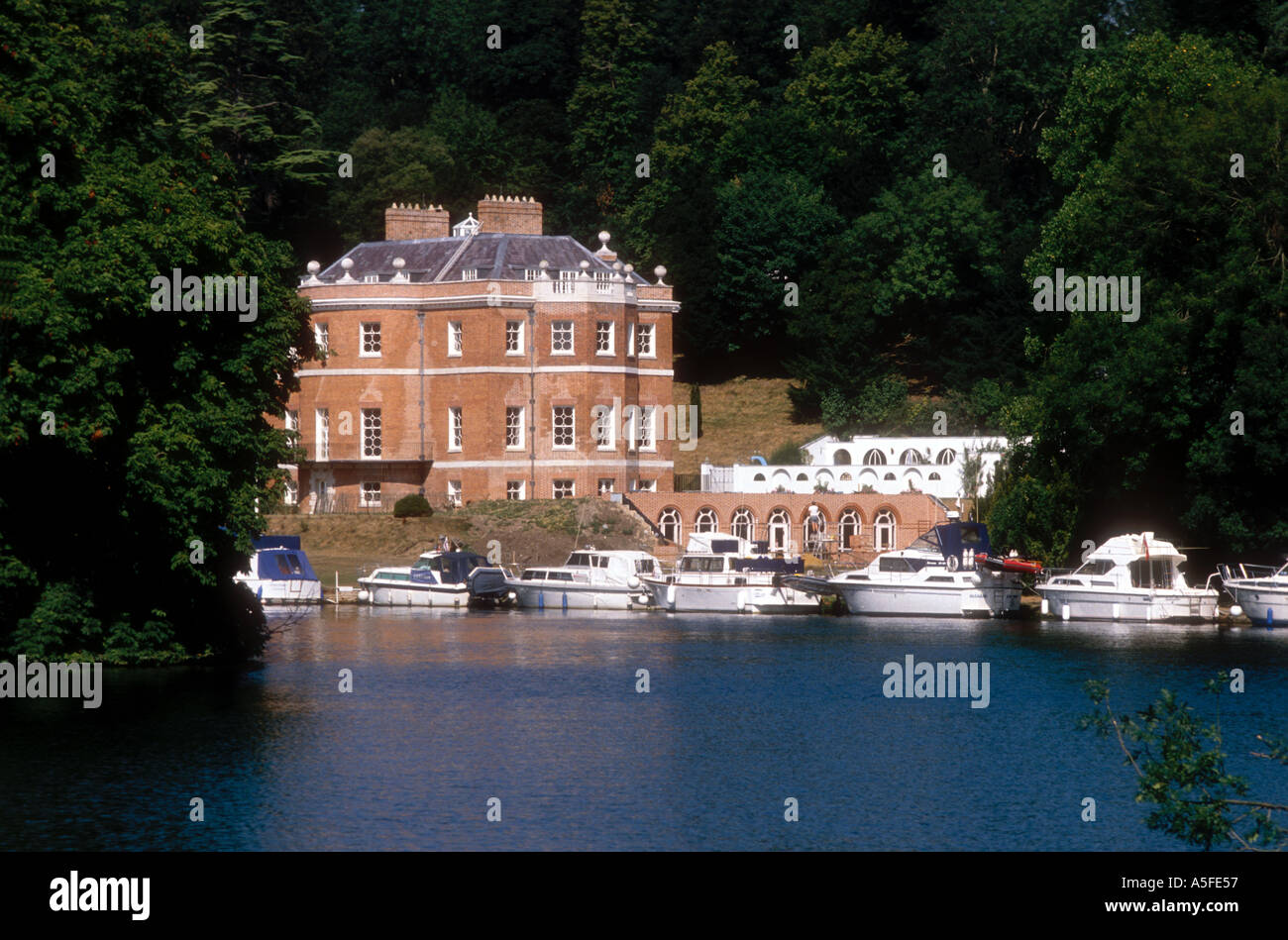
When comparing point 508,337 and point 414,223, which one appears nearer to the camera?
point 508,337

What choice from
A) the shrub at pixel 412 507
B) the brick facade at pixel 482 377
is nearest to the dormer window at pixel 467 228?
the brick facade at pixel 482 377

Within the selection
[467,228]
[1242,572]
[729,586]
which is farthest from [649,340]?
[1242,572]

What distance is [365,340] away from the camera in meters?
88.8

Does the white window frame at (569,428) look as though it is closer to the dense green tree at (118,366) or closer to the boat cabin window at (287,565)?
the boat cabin window at (287,565)

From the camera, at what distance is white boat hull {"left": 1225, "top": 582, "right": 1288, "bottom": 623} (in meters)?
59.6

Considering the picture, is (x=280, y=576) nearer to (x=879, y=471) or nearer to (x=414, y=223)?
(x=879, y=471)

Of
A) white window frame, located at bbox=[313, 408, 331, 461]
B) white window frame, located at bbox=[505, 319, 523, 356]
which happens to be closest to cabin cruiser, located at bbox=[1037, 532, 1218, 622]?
white window frame, located at bbox=[505, 319, 523, 356]

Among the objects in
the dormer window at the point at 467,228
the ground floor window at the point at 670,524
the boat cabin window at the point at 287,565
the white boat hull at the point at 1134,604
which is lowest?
the white boat hull at the point at 1134,604

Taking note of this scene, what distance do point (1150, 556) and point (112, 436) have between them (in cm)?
3480

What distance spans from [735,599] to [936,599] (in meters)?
7.17

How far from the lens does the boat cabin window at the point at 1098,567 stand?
6438 centimetres

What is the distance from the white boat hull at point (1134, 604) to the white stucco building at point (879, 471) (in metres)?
18.2

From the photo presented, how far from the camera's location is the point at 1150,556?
63281mm
